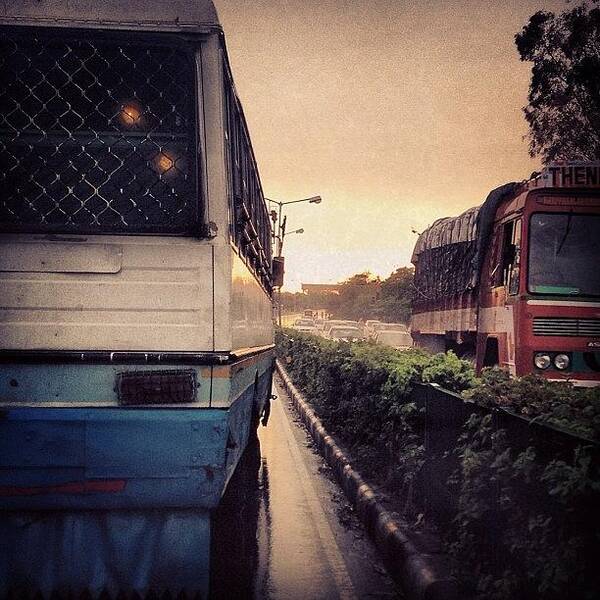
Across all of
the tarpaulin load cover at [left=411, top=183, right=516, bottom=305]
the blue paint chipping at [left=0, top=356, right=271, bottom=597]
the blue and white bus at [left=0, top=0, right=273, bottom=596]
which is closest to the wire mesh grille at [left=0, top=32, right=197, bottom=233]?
the blue and white bus at [left=0, top=0, right=273, bottom=596]

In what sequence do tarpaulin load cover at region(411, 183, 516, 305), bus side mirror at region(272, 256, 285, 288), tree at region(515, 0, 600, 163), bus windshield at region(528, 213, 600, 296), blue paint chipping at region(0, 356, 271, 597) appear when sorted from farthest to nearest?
tree at region(515, 0, 600, 163)
tarpaulin load cover at region(411, 183, 516, 305)
bus side mirror at region(272, 256, 285, 288)
bus windshield at region(528, 213, 600, 296)
blue paint chipping at region(0, 356, 271, 597)

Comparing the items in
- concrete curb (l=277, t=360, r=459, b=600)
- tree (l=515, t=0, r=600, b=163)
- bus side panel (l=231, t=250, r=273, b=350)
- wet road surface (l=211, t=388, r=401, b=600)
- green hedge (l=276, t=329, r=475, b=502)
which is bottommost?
wet road surface (l=211, t=388, r=401, b=600)

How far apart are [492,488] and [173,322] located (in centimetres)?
191

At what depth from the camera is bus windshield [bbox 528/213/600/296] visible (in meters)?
10.0

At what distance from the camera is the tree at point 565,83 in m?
27.9

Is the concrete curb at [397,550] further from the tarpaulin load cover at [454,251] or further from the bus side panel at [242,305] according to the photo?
the tarpaulin load cover at [454,251]

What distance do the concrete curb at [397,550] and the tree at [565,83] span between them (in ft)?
81.2

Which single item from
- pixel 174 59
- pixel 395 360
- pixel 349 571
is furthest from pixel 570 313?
pixel 174 59

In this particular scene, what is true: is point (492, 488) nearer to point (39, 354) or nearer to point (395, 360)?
point (39, 354)

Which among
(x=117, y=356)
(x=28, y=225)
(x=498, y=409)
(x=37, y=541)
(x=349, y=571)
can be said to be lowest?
(x=349, y=571)

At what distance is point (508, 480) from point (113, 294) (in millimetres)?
2185

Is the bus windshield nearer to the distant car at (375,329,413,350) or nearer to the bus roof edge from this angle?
the bus roof edge

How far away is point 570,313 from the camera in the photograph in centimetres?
994

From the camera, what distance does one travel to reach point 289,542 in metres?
5.69
